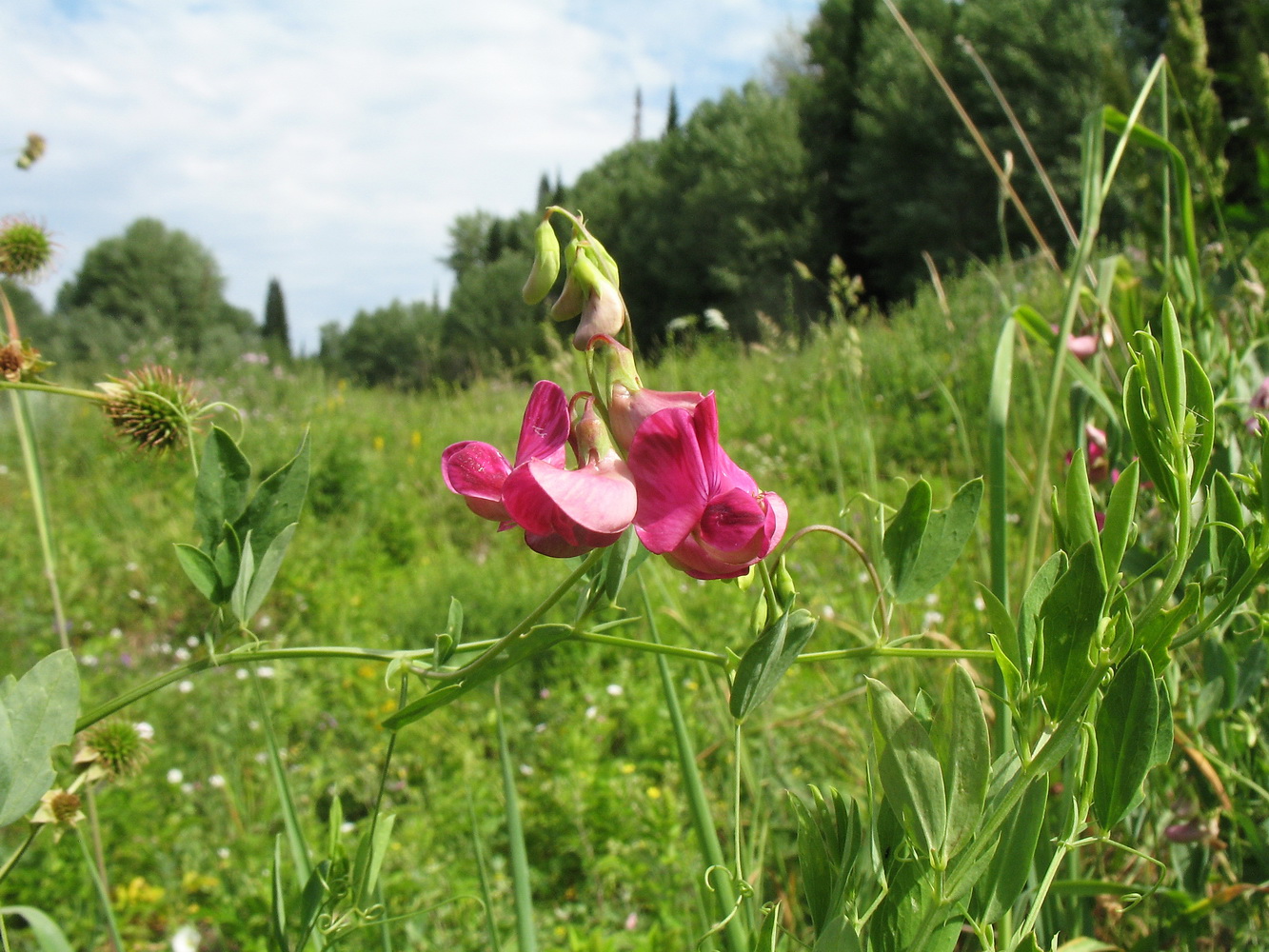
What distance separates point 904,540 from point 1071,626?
14cm

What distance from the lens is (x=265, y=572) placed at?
0.49 m

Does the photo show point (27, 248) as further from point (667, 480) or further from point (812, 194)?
point (812, 194)

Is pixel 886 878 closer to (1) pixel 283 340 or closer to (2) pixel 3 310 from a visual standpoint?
(2) pixel 3 310

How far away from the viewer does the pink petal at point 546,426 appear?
41cm

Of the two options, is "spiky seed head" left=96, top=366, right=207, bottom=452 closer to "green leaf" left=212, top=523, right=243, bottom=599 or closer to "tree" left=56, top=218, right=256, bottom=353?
"green leaf" left=212, top=523, right=243, bottom=599

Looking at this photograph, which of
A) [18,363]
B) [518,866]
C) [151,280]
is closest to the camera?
[18,363]

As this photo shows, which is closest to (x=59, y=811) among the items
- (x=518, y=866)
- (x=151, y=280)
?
(x=518, y=866)

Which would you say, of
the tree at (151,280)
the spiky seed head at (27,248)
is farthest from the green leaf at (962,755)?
the tree at (151,280)

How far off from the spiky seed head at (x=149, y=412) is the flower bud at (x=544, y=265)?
293 millimetres

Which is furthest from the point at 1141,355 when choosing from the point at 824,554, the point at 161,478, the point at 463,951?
the point at 161,478

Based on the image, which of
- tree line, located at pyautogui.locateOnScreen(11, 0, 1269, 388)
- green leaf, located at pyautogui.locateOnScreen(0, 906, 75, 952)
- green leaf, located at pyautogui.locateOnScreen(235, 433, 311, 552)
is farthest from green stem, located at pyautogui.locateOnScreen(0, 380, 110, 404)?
tree line, located at pyautogui.locateOnScreen(11, 0, 1269, 388)

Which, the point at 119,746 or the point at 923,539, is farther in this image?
the point at 119,746

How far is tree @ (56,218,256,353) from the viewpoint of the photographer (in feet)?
51.1

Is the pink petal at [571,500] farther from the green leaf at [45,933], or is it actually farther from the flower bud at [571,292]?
the green leaf at [45,933]
